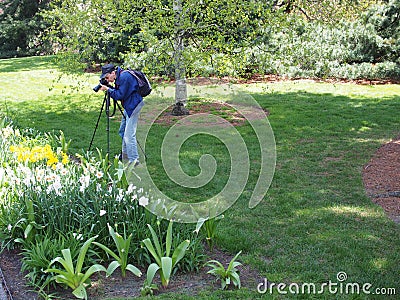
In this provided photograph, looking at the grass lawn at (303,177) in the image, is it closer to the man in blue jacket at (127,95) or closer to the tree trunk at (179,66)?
the man in blue jacket at (127,95)

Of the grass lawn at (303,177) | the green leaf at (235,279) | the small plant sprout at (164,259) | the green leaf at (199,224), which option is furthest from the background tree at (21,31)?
the green leaf at (235,279)

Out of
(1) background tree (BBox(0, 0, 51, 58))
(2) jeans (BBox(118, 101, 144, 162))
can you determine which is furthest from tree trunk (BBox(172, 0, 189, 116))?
(1) background tree (BBox(0, 0, 51, 58))

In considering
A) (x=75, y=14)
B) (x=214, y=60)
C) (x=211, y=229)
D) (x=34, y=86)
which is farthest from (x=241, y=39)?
(x=34, y=86)

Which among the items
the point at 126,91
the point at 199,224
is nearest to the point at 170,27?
the point at 126,91

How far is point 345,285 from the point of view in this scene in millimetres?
3402

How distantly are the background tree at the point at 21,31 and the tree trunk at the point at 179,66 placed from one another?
1726 centimetres

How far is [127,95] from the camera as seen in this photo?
19.5 feet

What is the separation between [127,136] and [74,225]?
2217 millimetres

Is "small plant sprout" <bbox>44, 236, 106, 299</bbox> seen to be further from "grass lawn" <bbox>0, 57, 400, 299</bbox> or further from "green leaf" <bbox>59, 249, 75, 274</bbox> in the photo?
"grass lawn" <bbox>0, 57, 400, 299</bbox>

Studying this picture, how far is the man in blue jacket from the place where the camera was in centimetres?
587

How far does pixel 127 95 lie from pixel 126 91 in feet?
0.17

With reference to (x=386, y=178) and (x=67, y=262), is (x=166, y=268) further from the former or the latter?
(x=386, y=178)

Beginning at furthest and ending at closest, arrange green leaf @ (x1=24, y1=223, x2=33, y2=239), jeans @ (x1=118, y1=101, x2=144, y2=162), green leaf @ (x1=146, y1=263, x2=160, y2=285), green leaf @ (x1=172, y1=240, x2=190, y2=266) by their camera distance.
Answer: jeans @ (x1=118, y1=101, x2=144, y2=162)
green leaf @ (x1=24, y1=223, x2=33, y2=239)
green leaf @ (x1=172, y1=240, x2=190, y2=266)
green leaf @ (x1=146, y1=263, x2=160, y2=285)

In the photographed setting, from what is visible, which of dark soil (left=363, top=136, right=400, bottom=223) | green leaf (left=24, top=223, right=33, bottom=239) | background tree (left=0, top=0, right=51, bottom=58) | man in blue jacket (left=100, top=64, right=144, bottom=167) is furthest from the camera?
background tree (left=0, top=0, right=51, bottom=58)
